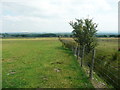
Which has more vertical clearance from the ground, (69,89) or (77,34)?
(77,34)

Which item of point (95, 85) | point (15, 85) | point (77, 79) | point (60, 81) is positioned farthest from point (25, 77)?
point (95, 85)

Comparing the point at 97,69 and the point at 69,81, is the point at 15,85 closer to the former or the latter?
the point at 69,81

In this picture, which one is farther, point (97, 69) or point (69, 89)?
point (97, 69)

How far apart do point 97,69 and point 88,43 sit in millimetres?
6801

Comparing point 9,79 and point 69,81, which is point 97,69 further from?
point 9,79

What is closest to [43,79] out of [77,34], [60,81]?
[60,81]

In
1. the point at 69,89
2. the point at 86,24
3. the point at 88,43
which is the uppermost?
the point at 86,24

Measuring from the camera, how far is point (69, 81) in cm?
727

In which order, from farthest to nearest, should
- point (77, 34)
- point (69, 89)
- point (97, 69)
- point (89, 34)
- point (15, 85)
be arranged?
point (77, 34) → point (89, 34) → point (97, 69) → point (15, 85) → point (69, 89)

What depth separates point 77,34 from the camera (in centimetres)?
1794

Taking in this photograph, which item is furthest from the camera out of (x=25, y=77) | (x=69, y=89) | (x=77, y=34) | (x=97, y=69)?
(x=77, y=34)

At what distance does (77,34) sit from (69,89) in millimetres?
12174

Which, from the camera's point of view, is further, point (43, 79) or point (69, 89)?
point (43, 79)

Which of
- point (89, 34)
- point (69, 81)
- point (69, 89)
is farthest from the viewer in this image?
point (89, 34)
